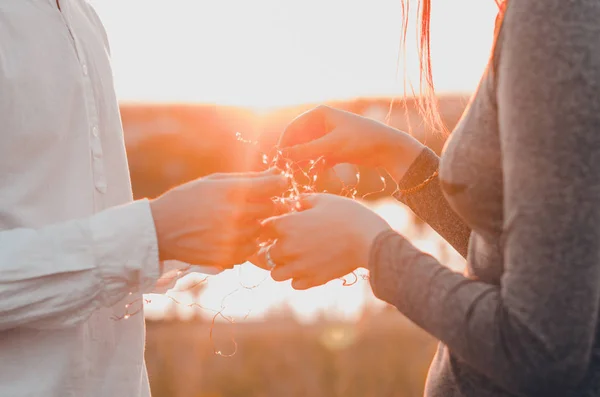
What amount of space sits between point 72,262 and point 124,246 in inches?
3.2

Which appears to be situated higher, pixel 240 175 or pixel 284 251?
pixel 240 175

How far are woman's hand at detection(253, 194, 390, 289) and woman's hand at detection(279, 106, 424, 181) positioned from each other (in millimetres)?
358

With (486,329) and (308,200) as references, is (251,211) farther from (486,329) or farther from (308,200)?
(486,329)

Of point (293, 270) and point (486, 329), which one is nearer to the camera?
point (486, 329)

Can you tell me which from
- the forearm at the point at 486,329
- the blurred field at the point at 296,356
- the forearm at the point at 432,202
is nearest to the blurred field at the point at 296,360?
the blurred field at the point at 296,356

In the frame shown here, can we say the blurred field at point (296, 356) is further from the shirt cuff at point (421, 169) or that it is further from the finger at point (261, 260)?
the finger at point (261, 260)

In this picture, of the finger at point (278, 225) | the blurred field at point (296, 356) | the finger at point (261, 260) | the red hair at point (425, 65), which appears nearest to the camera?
the finger at point (278, 225)

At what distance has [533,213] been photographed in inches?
35.8

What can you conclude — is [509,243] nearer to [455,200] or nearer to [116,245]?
[455,200]

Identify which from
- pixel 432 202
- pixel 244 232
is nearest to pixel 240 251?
pixel 244 232

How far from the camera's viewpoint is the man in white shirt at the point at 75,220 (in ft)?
3.71

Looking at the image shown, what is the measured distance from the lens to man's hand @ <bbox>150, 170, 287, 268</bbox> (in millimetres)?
1144

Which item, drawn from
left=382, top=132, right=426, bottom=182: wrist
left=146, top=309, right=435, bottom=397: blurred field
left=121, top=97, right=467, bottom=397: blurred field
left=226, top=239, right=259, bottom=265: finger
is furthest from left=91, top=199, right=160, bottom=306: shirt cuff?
left=146, top=309, right=435, bottom=397: blurred field

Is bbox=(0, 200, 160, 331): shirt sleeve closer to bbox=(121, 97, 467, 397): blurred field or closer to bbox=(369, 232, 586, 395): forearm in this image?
bbox=(369, 232, 586, 395): forearm
